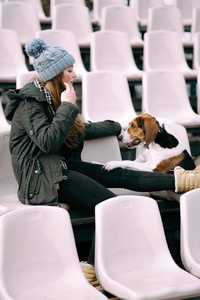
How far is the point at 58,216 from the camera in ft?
7.16

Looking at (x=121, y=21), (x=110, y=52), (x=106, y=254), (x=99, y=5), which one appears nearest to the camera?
(x=106, y=254)

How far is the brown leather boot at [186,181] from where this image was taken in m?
2.71

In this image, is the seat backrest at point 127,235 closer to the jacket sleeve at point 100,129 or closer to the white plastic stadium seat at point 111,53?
the jacket sleeve at point 100,129

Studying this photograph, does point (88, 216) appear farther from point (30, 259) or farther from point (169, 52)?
point (169, 52)

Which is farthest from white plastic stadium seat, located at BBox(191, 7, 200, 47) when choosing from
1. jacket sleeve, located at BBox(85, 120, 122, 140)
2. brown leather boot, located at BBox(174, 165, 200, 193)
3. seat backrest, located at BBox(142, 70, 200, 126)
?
brown leather boot, located at BBox(174, 165, 200, 193)

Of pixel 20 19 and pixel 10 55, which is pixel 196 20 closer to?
pixel 20 19

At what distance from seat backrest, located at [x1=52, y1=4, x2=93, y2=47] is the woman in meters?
2.72

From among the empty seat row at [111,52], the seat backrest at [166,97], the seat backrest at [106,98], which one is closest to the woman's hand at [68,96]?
the seat backrest at [106,98]

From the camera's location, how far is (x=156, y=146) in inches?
119

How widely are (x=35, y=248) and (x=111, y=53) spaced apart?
3071 millimetres

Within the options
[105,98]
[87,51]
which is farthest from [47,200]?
[87,51]

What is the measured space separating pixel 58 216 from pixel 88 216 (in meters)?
0.44

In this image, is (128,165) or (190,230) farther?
(128,165)

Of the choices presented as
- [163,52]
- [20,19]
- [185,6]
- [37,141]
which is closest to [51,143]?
[37,141]
